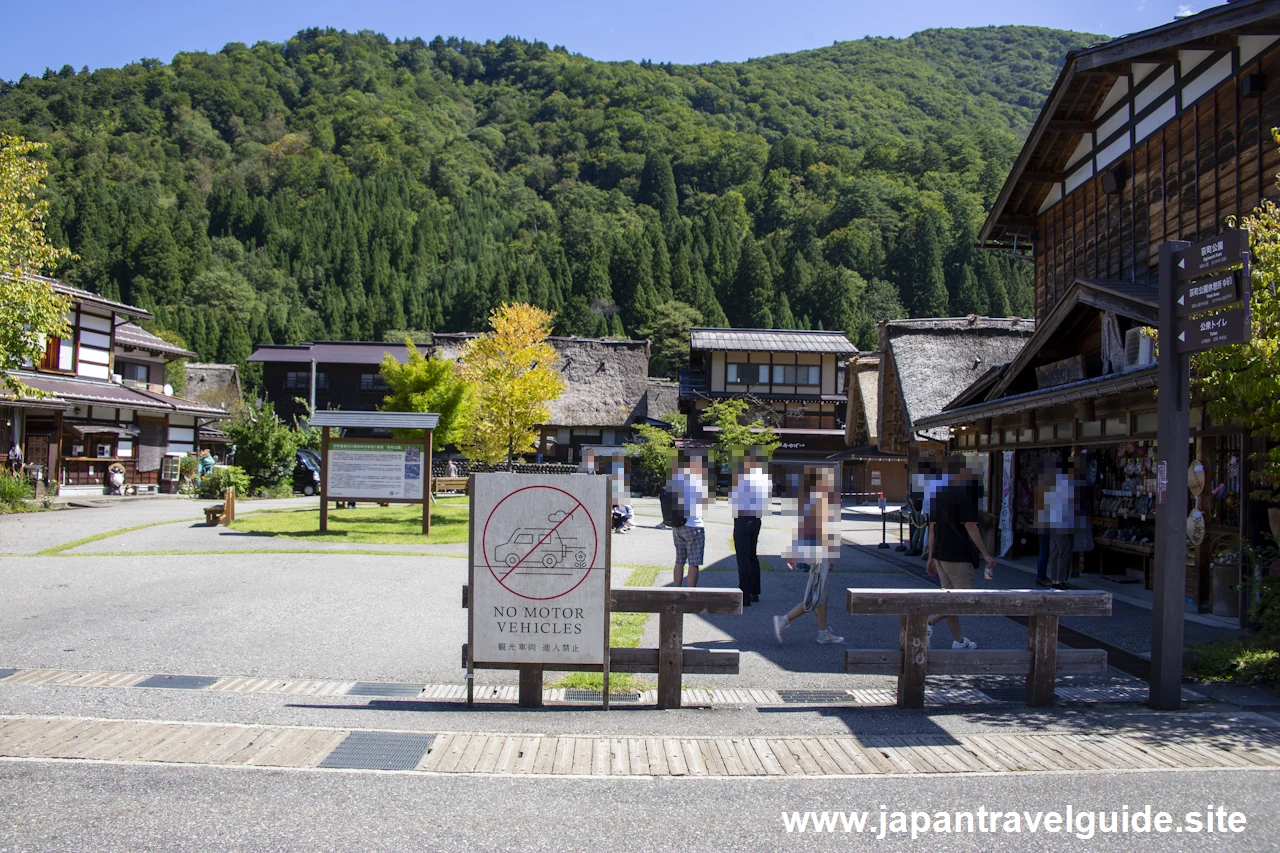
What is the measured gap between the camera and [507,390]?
30.7 metres

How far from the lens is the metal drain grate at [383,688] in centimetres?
629

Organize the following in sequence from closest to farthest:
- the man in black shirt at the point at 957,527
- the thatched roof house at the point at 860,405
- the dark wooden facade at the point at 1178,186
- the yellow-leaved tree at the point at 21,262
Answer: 1. the man in black shirt at the point at 957,527
2. the dark wooden facade at the point at 1178,186
3. the yellow-leaved tree at the point at 21,262
4. the thatched roof house at the point at 860,405

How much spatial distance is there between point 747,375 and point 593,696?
42320mm

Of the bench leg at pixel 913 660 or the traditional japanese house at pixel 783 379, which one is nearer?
the bench leg at pixel 913 660

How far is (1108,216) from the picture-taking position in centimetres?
1347

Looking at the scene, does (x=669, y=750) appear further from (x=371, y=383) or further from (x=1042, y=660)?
(x=371, y=383)

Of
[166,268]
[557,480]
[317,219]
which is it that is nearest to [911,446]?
[557,480]

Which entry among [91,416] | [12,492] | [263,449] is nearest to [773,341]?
[263,449]

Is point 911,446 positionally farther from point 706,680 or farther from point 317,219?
point 317,219

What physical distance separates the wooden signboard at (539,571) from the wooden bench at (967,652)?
1730 millimetres

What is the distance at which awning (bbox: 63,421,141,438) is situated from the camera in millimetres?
27680

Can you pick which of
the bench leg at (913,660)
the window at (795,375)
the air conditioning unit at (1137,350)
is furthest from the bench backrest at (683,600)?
the window at (795,375)

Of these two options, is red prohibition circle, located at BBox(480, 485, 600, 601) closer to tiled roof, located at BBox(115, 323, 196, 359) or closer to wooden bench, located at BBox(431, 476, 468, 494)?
wooden bench, located at BBox(431, 476, 468, 494)

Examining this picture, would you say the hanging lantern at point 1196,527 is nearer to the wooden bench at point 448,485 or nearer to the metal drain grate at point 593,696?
the metal drain grate at point 593,696
